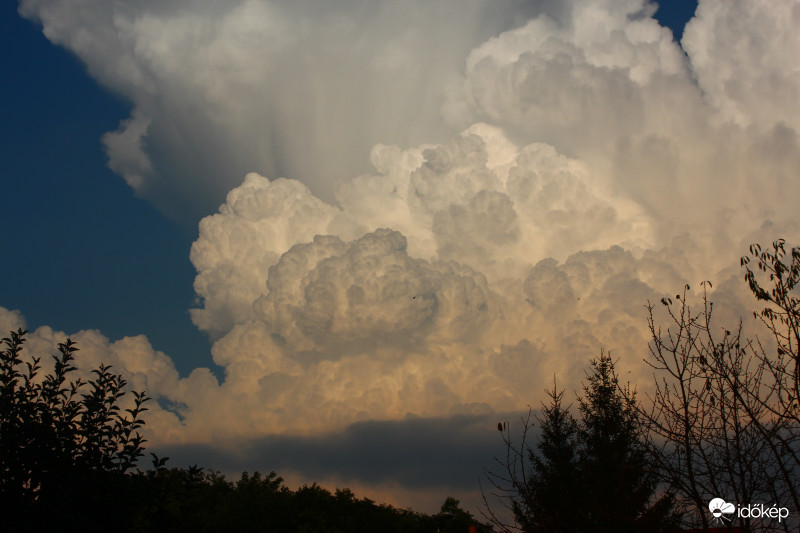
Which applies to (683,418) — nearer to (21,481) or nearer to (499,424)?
(499,424)

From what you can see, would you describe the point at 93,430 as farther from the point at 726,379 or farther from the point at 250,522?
the point at 250,522

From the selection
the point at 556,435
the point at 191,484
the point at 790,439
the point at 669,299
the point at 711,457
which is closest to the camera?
the point at 790,439

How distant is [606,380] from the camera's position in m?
44.3

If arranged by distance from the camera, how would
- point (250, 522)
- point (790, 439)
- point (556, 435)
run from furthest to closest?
point (250, 522)
point (556, 435)
point (790, 439)

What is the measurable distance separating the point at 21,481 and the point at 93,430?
4.90 ft

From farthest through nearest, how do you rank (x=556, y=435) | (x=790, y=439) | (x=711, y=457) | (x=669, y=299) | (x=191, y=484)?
(x=556, y=435)
(x=191, y=484)
(x=669, y=299)
(x=711, y=457)
(x=790, y=439)

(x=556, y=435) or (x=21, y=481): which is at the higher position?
(x=556, y=435)

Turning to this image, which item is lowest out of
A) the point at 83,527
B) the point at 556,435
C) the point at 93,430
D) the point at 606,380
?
the point at 83,527

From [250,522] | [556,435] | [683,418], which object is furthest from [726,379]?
[250,522]

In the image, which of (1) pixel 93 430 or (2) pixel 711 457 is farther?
(1) pixel 93 430

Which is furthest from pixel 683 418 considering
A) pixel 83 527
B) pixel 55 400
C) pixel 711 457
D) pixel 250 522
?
pixel 250 522

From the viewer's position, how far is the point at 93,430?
13516 mm

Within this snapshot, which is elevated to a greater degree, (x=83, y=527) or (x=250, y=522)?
(x=250, y=522)

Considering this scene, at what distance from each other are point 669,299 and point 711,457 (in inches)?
117
